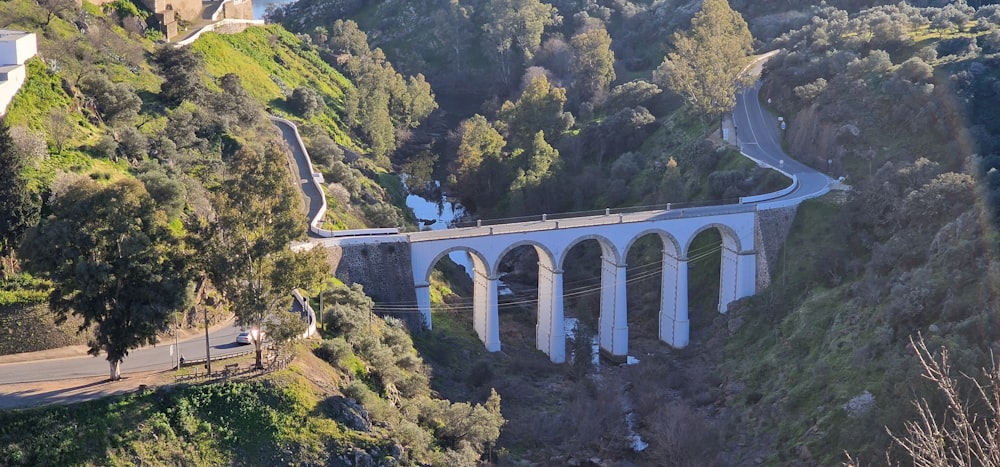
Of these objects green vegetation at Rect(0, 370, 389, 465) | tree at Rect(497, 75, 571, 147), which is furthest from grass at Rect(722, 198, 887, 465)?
tree at Rect(497, 75, 571, 147)

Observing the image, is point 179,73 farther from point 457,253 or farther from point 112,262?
point 112,262

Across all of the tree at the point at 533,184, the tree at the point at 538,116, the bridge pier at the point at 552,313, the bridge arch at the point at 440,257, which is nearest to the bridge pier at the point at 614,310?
the bridge pier at the point at 552,313

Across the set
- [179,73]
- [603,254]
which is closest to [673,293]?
[603,254]

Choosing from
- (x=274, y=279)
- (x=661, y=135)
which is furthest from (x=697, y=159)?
(x=274, y=279)

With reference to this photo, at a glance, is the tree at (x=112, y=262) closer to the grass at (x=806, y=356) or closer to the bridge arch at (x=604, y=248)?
the bridge arch at (x=604, y=248)

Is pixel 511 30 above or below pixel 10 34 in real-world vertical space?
above

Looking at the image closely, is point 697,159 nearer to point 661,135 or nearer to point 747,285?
point 661,135

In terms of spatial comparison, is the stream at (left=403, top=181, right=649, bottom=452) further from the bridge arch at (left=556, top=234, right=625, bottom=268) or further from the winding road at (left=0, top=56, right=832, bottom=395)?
the winding road at (left=0, top=56, right=832, bottom=395)
